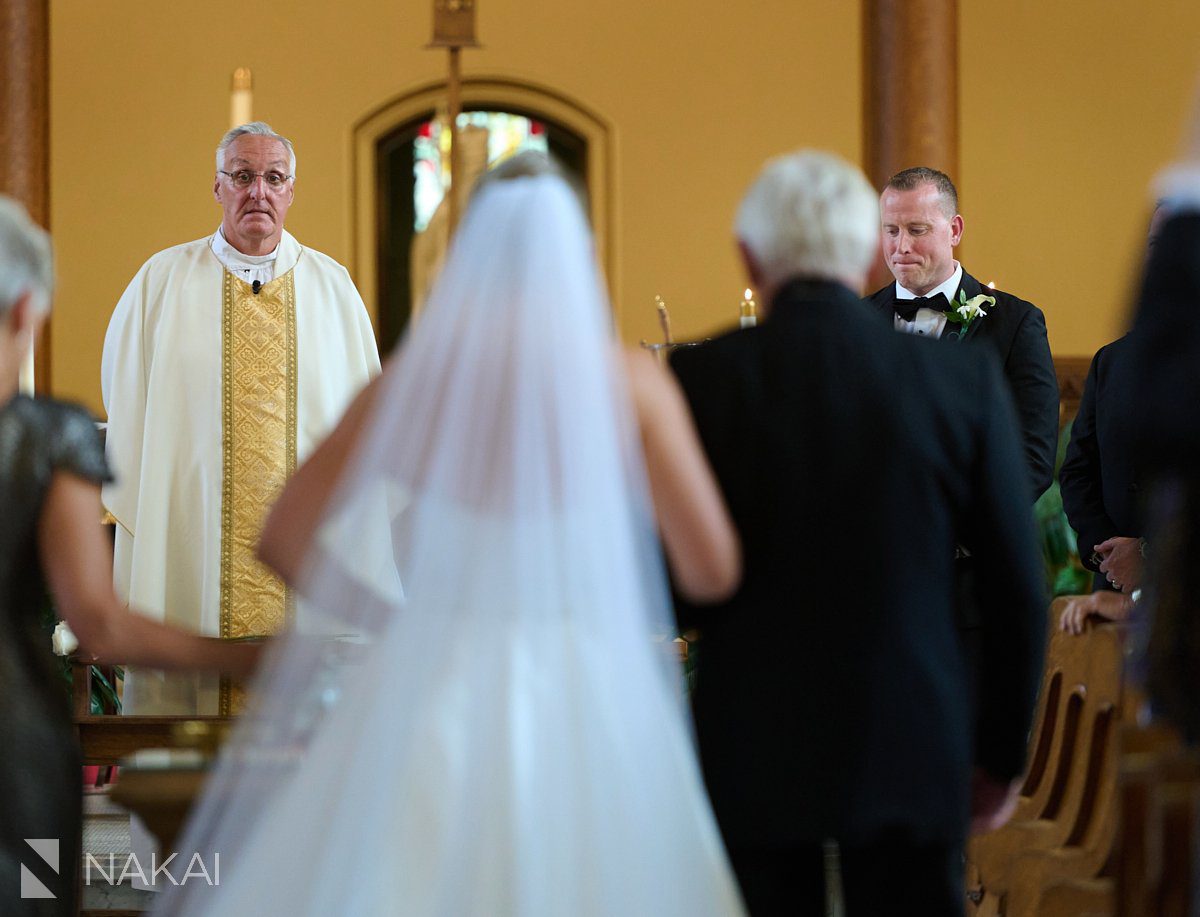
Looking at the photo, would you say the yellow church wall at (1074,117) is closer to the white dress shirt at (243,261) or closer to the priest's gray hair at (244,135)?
the white dress shirt at (243,261)

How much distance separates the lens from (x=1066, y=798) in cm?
399

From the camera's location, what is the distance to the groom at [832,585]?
2.47 m

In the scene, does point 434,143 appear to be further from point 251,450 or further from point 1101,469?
point 1101,469

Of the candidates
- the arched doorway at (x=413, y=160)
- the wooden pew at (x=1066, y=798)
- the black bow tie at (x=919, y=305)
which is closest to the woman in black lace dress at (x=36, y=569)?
the wooden pew at (x=1066, y=798)

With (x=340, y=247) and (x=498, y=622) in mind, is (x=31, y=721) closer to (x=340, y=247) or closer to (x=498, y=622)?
(x=498, y=622)

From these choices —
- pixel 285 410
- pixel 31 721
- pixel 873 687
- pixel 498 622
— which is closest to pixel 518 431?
pixel 498 622

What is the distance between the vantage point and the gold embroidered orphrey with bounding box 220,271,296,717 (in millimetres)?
5230

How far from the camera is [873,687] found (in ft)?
8.09

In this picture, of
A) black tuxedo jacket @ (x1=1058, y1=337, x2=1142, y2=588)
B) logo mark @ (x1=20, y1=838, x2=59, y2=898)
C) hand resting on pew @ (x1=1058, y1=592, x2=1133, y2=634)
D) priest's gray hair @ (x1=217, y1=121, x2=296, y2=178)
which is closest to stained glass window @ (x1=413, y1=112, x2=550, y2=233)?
priest's gray hair @ (x1=217, y1=121, x2=296, y2=178)

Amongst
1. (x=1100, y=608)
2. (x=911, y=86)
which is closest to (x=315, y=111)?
(x=911, y=86)

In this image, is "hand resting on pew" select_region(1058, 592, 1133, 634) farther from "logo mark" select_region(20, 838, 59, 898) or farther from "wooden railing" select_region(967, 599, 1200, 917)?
"logo mark" select_region(20, 838, 59, 898)

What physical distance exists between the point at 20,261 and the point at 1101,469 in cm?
298

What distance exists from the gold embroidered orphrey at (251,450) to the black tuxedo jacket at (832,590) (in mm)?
2916

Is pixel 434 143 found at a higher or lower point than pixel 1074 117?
lower
